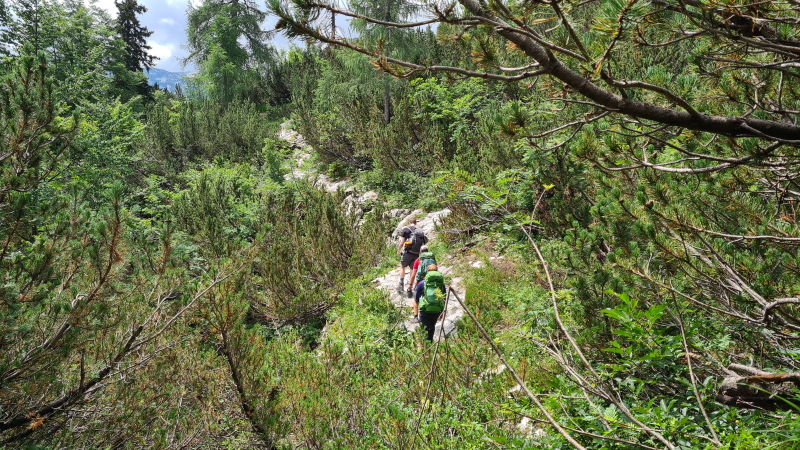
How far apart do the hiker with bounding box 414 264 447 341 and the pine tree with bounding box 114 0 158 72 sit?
88.1 feet

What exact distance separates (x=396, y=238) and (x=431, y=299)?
4.36 metres

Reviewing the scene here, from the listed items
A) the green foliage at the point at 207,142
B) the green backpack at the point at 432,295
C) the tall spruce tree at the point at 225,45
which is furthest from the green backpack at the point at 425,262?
the tall spruce tree at the point at 225,45

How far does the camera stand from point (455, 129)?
1049 cm

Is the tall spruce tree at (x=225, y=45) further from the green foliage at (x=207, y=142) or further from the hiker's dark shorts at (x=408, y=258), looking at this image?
the hiker's dark shorts at (x=408, y=258)

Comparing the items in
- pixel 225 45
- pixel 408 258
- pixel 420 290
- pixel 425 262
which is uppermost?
pixel 225 45

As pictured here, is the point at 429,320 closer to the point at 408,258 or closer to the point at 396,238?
the point at 408,258

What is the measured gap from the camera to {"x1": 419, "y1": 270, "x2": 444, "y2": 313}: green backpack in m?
5.21

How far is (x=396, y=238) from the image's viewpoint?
9477 mm

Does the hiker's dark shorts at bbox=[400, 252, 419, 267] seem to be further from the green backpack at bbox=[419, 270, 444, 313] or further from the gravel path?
the green backpack at bbox=[419, 270, 444, 313]

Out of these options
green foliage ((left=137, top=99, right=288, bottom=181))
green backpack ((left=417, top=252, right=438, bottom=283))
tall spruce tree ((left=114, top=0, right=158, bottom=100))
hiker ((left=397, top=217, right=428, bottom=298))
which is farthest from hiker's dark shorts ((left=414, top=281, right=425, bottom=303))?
tall spruce tree ((left=114, top=0, right=158, bottom=100))

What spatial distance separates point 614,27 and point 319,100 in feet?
50.0

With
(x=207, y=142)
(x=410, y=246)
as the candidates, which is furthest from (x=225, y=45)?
(x=410, y=246)

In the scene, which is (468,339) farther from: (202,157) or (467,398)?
(202,157)

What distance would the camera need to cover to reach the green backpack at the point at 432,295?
5.21m
